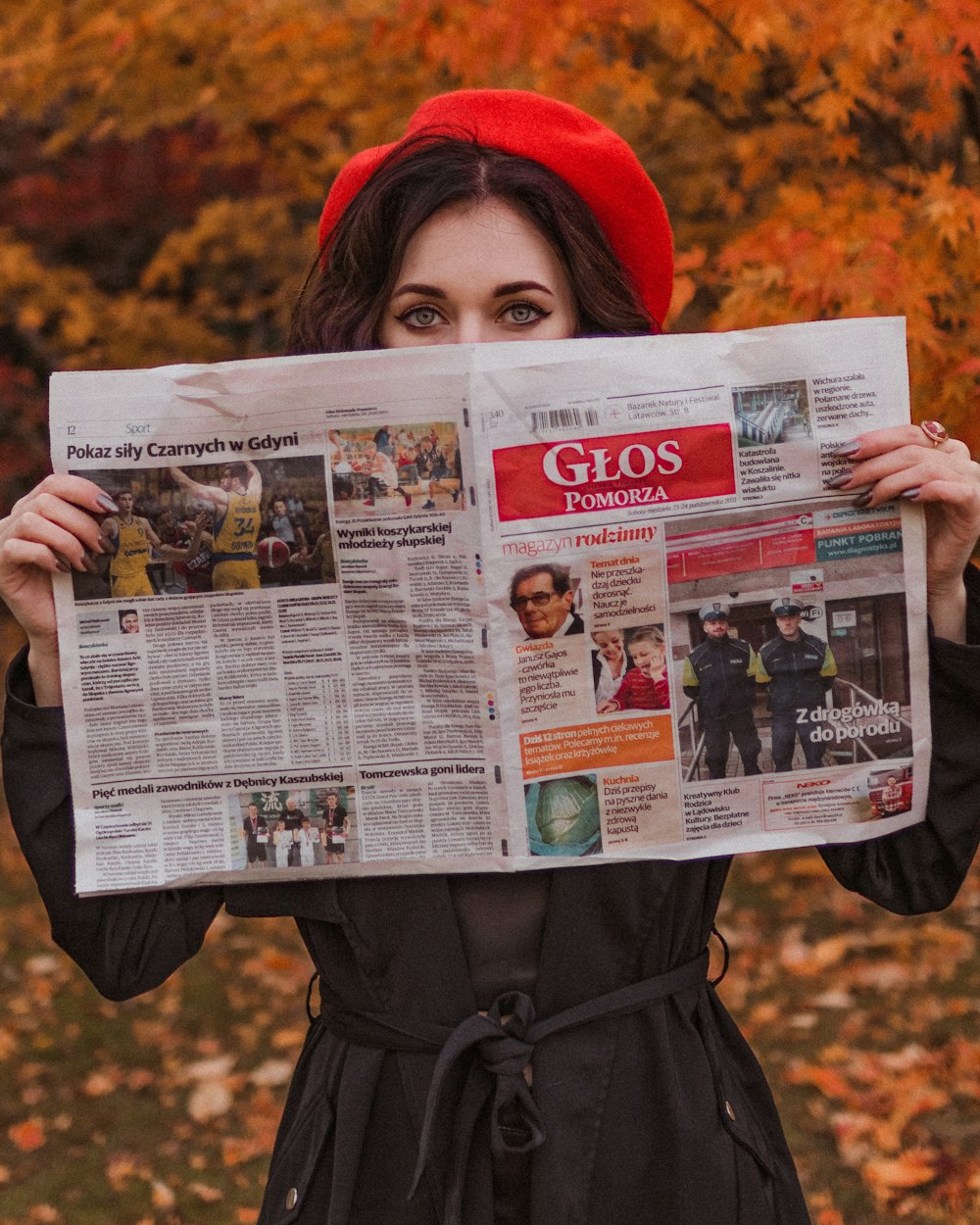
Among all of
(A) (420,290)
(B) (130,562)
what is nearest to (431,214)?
(A) (420,290)

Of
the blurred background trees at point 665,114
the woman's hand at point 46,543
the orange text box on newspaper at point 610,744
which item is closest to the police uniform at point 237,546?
the woman's hand at point 46,543

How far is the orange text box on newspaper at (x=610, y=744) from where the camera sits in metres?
1.46

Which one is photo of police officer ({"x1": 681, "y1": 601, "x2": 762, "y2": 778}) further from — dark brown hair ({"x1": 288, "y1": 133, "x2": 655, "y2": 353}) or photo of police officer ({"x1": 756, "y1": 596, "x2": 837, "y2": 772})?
dark brown hair ({"x1": 288, "y1": 133, "x2": 655, "y2": 353})

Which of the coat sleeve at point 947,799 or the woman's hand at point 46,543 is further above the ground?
the woman's hand at point 46,543

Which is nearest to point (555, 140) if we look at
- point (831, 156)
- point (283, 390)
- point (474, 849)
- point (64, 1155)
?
point (283, 390)

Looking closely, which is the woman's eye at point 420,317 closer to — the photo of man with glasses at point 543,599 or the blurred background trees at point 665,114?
the photo of man with glasses at point 543,599

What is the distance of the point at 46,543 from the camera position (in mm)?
1411

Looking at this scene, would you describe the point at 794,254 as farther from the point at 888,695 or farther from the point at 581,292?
the point at 888,695

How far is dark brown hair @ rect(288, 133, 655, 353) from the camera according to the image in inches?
63.5

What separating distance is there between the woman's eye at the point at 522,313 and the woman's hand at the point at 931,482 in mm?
415

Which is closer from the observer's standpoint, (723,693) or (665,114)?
(723,693)

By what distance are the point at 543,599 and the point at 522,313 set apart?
381 millimetres

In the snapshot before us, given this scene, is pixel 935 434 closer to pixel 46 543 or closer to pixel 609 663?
pixel 609 663

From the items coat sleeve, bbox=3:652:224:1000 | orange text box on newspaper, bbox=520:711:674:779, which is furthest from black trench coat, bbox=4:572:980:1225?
orange text box on newspaper, bbox=520:711:674:779
